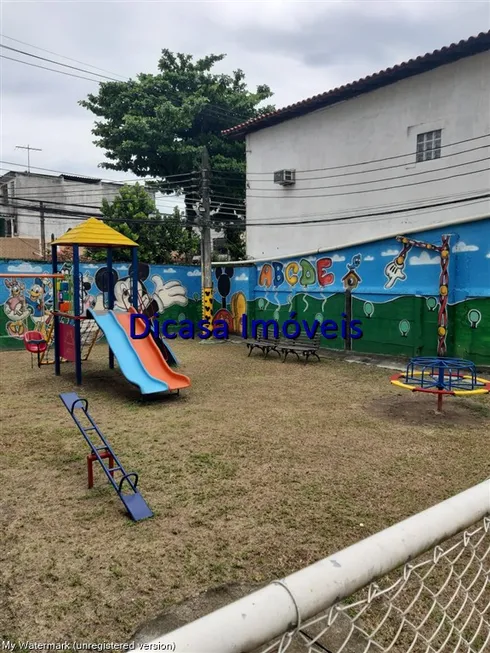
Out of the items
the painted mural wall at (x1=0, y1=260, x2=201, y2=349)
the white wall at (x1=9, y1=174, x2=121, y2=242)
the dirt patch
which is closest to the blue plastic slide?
the dirt patch

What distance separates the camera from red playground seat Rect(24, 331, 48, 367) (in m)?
9.06

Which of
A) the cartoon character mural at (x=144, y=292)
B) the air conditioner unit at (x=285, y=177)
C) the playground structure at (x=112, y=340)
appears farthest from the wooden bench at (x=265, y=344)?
the air conditioner unit at (x=285, y=177)

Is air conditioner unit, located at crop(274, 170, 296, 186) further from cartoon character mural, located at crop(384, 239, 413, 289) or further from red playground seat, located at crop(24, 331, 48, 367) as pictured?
red playground seat, located at crop(24, 331, 48, 367)

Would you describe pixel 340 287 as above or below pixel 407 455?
above

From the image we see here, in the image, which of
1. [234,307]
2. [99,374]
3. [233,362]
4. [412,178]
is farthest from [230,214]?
[99,374]

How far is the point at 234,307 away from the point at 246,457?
1030 centimetres

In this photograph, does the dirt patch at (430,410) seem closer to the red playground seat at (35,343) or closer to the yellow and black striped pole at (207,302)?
the red playground seat at (35,343)

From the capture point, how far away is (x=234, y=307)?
14.8 meters

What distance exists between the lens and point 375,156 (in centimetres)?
1398

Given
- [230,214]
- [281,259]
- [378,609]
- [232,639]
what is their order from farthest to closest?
[230,214] < [281,259] < [378,609] < [232,639]

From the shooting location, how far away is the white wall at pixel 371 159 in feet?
38.9

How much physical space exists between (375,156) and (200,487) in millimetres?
12572

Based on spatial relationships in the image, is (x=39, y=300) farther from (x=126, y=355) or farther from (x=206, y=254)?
(x=126, y=355)

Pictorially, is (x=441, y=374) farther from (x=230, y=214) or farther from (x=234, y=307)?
(x=230, y=214)
